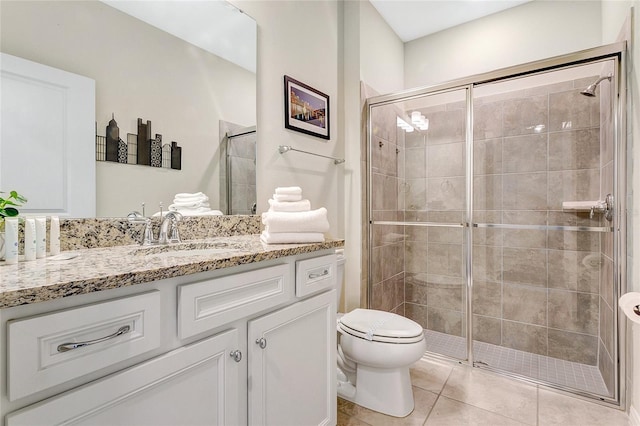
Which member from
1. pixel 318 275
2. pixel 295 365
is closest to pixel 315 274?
pixel 318 275

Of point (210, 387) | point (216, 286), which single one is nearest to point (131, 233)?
point (216, 286)

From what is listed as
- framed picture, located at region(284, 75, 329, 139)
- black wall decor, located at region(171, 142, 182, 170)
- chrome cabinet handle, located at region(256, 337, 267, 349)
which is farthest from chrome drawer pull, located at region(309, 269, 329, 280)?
framed picture, located at region(284, 75, 329, 139)

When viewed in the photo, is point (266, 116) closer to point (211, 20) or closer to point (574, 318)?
point (211, 20)

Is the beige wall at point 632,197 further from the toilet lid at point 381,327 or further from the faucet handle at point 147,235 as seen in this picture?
the faucet handle at point 147,235

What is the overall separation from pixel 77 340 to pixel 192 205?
0.88 meters

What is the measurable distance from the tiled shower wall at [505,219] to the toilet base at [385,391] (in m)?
0.82

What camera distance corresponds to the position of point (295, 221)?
1.31 m

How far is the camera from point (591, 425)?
153cm

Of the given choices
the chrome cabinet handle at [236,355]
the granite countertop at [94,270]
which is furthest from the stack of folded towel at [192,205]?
the chrome cabinet handle at [236,355]

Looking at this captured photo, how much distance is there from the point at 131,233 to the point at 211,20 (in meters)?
1.07

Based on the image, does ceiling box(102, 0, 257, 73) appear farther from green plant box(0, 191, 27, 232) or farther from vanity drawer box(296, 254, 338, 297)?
vanity drawer box(296, 254, 338, 297)

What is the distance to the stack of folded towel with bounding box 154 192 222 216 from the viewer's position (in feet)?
4.58

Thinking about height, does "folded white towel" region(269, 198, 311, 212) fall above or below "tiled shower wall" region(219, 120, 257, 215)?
below

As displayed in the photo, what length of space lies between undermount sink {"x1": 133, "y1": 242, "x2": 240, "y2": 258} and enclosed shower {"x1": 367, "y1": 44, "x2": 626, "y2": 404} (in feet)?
4.47
